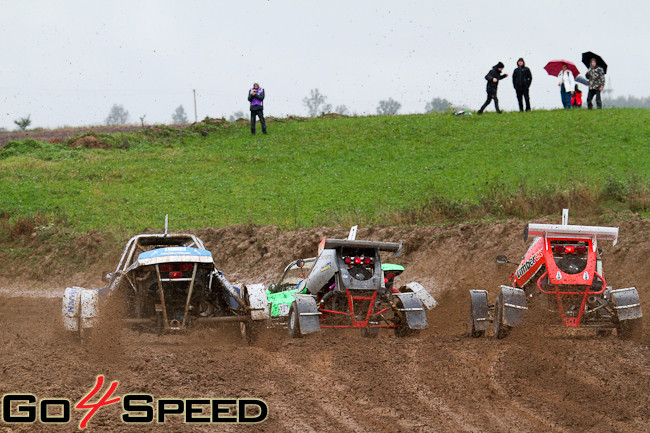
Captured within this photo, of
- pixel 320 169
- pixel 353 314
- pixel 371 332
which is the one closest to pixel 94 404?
pixel 353 314

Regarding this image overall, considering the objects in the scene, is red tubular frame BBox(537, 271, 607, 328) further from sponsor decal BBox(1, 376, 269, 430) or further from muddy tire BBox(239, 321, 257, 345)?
sponsor decal BBox(1, 376, 269, 430)

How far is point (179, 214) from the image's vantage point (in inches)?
1022

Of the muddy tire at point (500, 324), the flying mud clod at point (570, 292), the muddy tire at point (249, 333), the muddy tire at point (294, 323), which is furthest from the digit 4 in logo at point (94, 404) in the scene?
the flying mud clod at point (570, 292)

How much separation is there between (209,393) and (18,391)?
178cm

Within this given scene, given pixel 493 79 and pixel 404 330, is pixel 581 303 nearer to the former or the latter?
pixel 404 330

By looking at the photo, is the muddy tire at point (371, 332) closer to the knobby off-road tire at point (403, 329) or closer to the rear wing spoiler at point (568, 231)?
the knobby off-road tire at point (403, 329)

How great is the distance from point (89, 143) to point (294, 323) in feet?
90.5

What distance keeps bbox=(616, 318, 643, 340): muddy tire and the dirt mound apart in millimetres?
29324

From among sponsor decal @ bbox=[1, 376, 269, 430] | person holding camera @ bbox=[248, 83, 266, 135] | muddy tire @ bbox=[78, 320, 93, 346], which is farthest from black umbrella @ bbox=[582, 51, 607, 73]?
sponsor decal @ bbox=[1, 376, 269, 430]

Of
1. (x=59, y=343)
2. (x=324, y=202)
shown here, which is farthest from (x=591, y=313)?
(x=324, y=202)

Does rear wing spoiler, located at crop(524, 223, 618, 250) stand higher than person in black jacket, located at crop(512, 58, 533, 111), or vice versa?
person in black jacket, located at crop(512, 58, 533, 111)

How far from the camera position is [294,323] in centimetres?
1296

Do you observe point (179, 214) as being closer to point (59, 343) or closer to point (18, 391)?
point (59, 343)

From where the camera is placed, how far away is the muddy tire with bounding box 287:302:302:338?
12797mm
